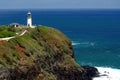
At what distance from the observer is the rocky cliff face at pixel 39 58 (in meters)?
45.9

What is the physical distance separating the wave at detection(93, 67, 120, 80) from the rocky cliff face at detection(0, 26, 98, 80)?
360 centimetres

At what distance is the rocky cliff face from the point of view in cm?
4594

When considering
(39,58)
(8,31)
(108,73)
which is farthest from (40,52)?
(108,73)

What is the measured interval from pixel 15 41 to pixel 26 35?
637 cm

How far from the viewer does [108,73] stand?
249ft

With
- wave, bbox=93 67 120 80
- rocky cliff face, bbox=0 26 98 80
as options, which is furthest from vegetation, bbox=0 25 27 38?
wave, bbox=93 67 120 80

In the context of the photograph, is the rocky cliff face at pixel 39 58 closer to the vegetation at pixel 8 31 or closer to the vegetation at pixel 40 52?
the vegetation at pixel 40 52

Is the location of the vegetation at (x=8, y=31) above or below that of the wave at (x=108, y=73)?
above

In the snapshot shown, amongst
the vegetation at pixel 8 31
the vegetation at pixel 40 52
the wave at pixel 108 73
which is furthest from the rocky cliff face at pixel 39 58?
the wave at pixel 108 73

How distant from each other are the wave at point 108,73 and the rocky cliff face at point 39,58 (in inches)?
142

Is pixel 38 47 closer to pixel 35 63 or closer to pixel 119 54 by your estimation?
pixel 35 63

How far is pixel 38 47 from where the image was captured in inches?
2232

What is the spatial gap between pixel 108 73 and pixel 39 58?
2632 cm

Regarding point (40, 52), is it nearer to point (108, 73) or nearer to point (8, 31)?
point (8, 31)
